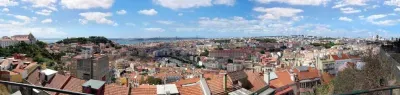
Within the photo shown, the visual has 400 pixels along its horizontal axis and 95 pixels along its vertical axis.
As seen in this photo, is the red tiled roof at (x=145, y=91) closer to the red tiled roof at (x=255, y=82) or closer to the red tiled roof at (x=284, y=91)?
the red tiled roof at (x=255, y=82)

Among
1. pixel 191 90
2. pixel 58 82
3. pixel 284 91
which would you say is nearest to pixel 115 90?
pixel 191 90

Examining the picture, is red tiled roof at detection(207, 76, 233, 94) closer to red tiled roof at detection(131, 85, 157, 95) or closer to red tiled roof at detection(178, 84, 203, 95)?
red tiled roof at detection(178, 84, 203, 95)

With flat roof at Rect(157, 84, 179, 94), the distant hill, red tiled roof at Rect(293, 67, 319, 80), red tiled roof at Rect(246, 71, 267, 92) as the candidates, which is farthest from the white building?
the distant hill

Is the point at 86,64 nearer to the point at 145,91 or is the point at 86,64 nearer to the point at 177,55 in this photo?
the point at 145,91

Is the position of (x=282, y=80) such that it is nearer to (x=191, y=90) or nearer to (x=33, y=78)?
(x=191, y=90)

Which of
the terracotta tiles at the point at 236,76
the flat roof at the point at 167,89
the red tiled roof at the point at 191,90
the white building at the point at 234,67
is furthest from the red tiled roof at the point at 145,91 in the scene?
the white building at the point at 234,67

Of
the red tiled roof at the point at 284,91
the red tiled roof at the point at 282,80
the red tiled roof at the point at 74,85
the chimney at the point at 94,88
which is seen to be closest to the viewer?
the chimney at the point at 94,88

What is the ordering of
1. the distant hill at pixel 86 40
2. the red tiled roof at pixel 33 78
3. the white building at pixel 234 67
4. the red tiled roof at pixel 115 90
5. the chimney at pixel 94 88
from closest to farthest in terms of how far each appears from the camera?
the chimney at pixel 94 88
the red tiled roof at pixel 115 90
the red tiled roof at pixel 33 78
the white building at pixel 234 67
the distant hill at pixel 86 40

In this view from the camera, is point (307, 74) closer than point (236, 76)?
No

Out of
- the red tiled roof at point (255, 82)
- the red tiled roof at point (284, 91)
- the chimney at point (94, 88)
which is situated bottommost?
the red tiled roof at point (284, 91)

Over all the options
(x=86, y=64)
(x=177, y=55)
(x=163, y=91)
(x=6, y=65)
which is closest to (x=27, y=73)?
(x=6, y=65)

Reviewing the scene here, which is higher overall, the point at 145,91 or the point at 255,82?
the point at 145,91
